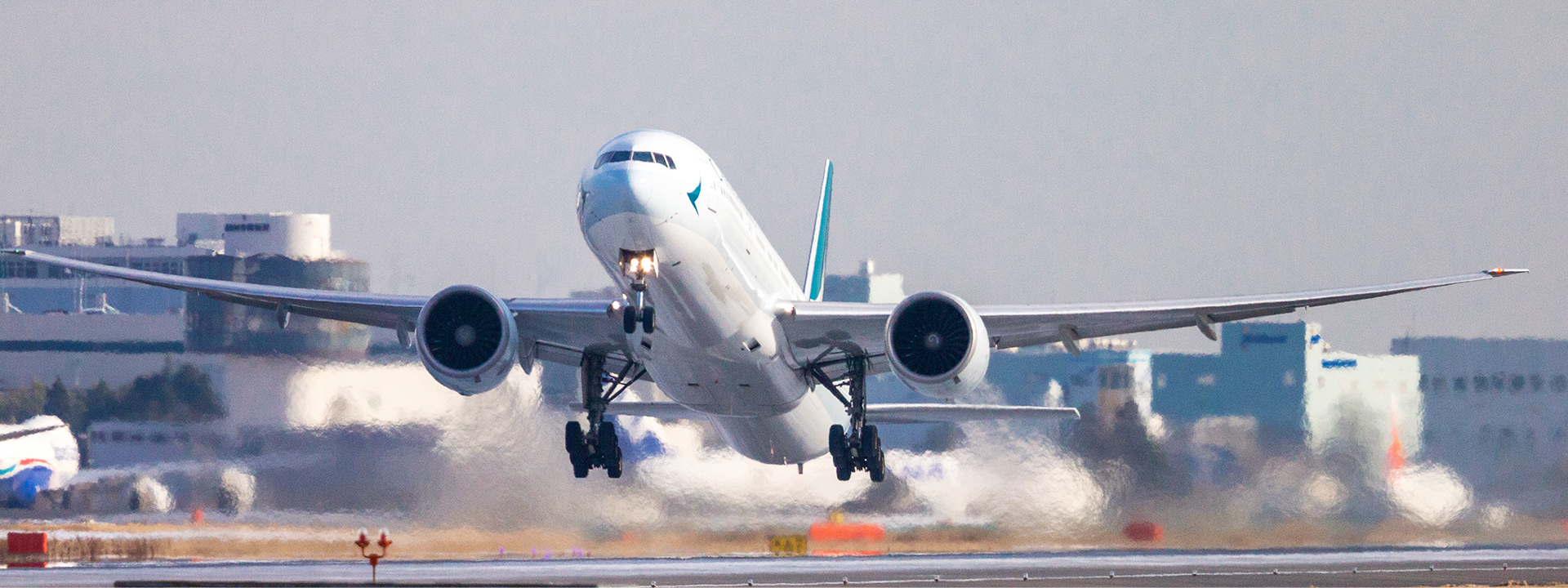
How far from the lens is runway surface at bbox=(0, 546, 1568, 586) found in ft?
116

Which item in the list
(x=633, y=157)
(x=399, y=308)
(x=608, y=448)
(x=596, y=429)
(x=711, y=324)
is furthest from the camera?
(x=608, y=448)

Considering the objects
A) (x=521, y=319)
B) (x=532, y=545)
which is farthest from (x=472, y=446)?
(x=521, y=319)

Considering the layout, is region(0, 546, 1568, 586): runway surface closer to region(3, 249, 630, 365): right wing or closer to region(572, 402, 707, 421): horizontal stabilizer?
region(572, 402, 707, 421): horizontal stabilizer

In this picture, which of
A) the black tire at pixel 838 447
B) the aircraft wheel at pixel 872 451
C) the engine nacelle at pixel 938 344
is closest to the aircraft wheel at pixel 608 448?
the black tire at pixel 838 447

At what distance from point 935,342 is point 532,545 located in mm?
12633

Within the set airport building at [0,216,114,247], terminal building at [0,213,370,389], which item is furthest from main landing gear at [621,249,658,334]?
airport building at [0,216,114,247]

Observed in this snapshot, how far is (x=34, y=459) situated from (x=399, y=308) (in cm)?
1200

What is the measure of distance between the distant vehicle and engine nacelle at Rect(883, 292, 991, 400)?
20.3 m

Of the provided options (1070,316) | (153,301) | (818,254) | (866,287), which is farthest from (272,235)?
(1070,316)

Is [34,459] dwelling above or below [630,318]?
below

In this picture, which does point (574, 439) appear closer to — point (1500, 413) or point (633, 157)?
point (633, 157)

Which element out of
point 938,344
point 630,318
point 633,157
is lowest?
point 938,344

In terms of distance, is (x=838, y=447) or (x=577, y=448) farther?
(x=577, y=448)

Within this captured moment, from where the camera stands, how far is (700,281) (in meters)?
26.8
